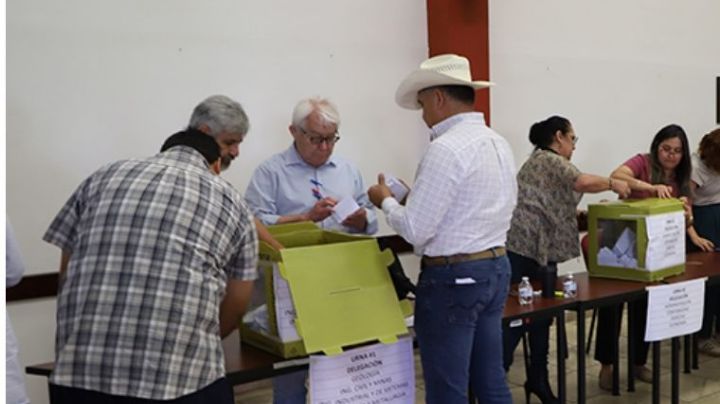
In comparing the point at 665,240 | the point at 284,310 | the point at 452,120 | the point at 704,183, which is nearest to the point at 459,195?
the point at 452,120

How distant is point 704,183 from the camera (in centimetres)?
383

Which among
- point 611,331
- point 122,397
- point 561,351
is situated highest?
point 122,397

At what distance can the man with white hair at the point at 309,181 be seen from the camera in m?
2.56

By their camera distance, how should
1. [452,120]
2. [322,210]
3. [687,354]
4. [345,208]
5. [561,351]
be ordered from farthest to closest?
[687,354], [561,351], [322,210], [345,208], [452,120]

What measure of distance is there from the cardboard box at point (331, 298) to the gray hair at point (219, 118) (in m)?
0.34

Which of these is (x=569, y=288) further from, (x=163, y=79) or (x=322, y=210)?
(x=163, y=79)

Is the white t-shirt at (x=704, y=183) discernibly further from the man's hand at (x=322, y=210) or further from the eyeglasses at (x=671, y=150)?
the man's hand at (x=322, y=210)

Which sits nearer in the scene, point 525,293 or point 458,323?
point 458,323

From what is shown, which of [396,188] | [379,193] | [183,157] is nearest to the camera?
[183,157]

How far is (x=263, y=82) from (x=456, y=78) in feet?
5.59

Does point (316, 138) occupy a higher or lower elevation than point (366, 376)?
higher

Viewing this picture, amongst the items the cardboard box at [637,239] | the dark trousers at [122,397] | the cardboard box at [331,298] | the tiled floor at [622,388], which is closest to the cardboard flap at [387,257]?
the cardboard box at [331,298]

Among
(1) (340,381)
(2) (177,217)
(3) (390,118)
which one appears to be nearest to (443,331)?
(1) (340,381)

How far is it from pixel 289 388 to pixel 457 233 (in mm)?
826
